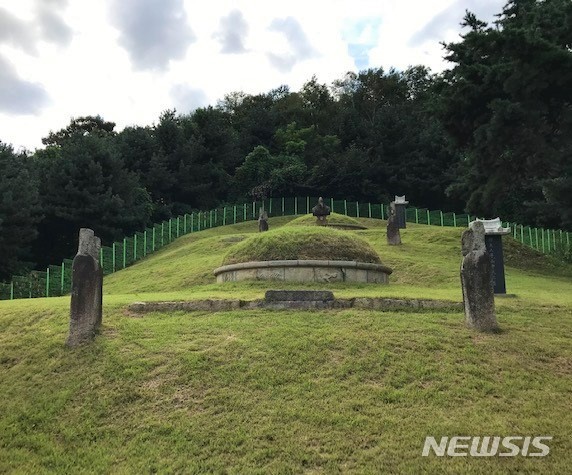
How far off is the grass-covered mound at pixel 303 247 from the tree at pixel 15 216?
14774 millimetres

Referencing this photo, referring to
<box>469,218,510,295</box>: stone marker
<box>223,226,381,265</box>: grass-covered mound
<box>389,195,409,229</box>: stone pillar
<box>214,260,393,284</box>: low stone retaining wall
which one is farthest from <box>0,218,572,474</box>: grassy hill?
<box>389,195,409,229</box>: stone pillar

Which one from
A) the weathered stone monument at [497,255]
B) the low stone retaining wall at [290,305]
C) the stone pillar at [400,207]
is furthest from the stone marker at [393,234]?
the low stone retaining wall at [290,305]

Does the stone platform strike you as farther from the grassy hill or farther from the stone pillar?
the stone pillar

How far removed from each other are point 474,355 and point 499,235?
20.5 ft

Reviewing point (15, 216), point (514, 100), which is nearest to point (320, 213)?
point (514, 100)

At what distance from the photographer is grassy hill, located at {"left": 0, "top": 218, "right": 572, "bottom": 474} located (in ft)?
19.4

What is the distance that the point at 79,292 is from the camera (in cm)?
904

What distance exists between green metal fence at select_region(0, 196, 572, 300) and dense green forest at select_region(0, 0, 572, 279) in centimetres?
142

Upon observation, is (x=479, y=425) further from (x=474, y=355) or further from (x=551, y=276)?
(x=551, y=276)

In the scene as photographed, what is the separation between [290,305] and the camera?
10570 millimetres

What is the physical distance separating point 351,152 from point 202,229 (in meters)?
14.9

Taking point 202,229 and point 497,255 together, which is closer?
point 497,255

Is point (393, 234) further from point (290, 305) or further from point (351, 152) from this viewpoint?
point (351, 152)

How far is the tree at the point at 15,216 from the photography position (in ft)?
87.7
